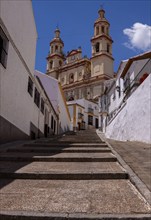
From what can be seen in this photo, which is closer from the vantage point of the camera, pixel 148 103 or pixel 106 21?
pixel 148 103

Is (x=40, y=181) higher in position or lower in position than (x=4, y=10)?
lower

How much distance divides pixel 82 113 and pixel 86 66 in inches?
468

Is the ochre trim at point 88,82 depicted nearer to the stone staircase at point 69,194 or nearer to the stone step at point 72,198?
the stone staircase at point 69,194

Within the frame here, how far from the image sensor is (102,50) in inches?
1779

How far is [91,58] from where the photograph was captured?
154 feet

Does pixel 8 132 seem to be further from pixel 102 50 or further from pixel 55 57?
pixel 55 57

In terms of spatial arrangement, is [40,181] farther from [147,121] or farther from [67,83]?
[67,83]

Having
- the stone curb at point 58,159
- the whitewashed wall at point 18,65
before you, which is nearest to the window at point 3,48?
the whitewashed wall at point 18,65

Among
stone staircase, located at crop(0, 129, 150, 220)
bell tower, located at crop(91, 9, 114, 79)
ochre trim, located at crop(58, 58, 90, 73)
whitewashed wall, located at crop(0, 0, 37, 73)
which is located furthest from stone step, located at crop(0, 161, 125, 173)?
ochre trim, located at crop(58, 58, 90, 73)

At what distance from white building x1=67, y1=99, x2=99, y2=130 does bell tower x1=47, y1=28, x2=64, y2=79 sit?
13448 millimetres

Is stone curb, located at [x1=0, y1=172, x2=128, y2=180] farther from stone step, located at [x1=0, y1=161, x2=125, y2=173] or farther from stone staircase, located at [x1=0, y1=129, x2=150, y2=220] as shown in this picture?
stone step, located at [x1=0, y1=161, x2=125, y2=173]

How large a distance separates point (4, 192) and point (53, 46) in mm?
56046

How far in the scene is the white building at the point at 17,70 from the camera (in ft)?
22.1

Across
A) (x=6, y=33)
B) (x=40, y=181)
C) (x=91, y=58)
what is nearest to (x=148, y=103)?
(x=6, y=33)
